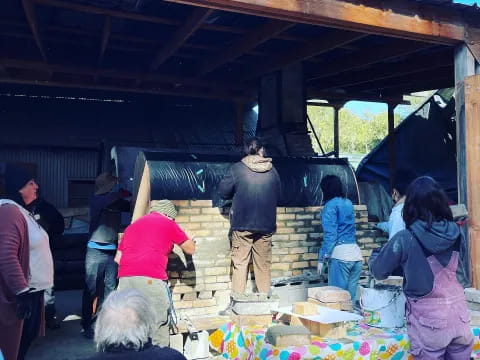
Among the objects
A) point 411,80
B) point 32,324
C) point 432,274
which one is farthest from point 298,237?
point 411,80

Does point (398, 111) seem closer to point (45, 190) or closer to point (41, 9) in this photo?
point (45, 190)

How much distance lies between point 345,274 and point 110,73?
19.0ft

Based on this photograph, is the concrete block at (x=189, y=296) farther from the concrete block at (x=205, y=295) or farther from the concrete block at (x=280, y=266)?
the concrete block at (x=280, y=266)

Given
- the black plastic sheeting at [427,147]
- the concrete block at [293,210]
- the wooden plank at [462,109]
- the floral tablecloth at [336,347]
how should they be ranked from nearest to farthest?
the floral tablecloth at [336,347], the wooden plank at [462,109], the concrete block at [293,210], the black plastic sheeting at [427,147]

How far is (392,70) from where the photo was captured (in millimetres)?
8695

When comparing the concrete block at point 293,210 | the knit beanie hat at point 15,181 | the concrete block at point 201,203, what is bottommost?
the concrete block at point 293,210

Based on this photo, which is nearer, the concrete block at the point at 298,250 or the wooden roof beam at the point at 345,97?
the concrete block at the point at 298,250

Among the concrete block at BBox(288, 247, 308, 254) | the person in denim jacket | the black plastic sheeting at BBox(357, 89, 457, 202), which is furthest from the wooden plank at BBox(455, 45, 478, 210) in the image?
the black plastic sheeting at BBox(357, 89, 457, 202)

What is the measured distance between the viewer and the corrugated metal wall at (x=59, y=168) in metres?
11.5

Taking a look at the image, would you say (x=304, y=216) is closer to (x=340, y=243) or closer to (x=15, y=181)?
(x=340, y=243)

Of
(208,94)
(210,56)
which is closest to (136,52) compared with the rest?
(210,56)

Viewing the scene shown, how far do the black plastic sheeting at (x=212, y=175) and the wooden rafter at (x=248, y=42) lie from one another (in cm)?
164

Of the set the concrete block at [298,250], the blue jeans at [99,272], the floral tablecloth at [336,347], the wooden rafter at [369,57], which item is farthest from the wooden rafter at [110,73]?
the floral tablecloth at [336,347]

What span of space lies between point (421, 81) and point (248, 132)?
4764 mm
